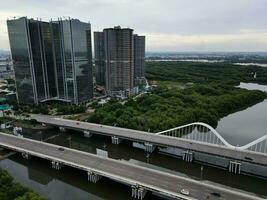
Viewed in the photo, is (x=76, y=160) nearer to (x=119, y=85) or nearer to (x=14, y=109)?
(x=14, y=109)

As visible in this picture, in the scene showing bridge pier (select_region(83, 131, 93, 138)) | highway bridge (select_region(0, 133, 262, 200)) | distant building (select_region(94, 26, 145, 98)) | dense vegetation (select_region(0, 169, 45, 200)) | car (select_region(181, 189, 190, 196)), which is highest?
distant building (select_region(94, 26, 145, 98))

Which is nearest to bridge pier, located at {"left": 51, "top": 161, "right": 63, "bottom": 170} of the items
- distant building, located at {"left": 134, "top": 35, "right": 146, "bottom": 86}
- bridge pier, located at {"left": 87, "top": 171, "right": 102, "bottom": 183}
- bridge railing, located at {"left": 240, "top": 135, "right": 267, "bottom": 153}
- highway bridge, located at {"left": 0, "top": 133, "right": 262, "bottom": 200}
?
highway bridge, located at {"left": 0, "top": 133, "right": 262, "bottom": 200}

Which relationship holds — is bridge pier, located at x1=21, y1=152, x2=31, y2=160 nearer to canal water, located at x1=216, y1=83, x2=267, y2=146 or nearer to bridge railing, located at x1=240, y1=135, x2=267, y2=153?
bridge railing, located at x1=240, y1=135, x2=267, y2=153

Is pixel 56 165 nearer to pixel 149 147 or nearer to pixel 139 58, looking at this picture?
pixel 149 147

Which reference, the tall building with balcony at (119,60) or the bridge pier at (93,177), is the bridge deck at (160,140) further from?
the tall building with balcony at (119,60)

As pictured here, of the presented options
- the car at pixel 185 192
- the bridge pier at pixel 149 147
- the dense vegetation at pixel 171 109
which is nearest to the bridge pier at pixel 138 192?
the car at pixel 185 192

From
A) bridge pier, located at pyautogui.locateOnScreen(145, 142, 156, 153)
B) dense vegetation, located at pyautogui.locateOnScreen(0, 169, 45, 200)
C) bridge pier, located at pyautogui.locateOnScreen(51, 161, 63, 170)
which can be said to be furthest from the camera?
bridge pier, located at pyautogui.locateOnScreen(145, 142, 156, 153)
